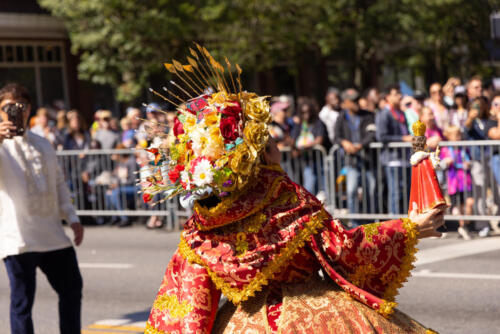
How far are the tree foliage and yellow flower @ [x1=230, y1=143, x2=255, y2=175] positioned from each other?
16.0 meters

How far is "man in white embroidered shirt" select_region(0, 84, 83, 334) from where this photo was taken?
5.32 m

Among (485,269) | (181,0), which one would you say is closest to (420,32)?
(181,0)

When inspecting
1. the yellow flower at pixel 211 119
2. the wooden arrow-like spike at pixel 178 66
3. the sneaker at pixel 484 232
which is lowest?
the sneaker at pixel 484 232

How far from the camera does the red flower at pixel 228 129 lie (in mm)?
3635

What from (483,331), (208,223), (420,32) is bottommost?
(483,331)

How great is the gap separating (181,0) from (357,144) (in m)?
9.98

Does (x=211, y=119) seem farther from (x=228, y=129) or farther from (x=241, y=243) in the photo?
(x=241, y=243)

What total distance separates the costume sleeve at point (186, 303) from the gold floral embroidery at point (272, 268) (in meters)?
0.07

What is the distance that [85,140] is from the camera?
1444 centimetres

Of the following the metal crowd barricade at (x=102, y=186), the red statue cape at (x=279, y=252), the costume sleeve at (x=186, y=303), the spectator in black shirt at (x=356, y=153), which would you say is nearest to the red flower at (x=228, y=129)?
the red statue cape at (x=279, y=252)

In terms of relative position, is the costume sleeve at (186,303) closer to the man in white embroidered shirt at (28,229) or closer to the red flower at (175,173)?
the red flower at (175,173)

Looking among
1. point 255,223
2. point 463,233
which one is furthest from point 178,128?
point 463,233

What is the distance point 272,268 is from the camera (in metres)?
3.65

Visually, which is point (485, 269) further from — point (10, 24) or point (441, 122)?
point (10, 24)
